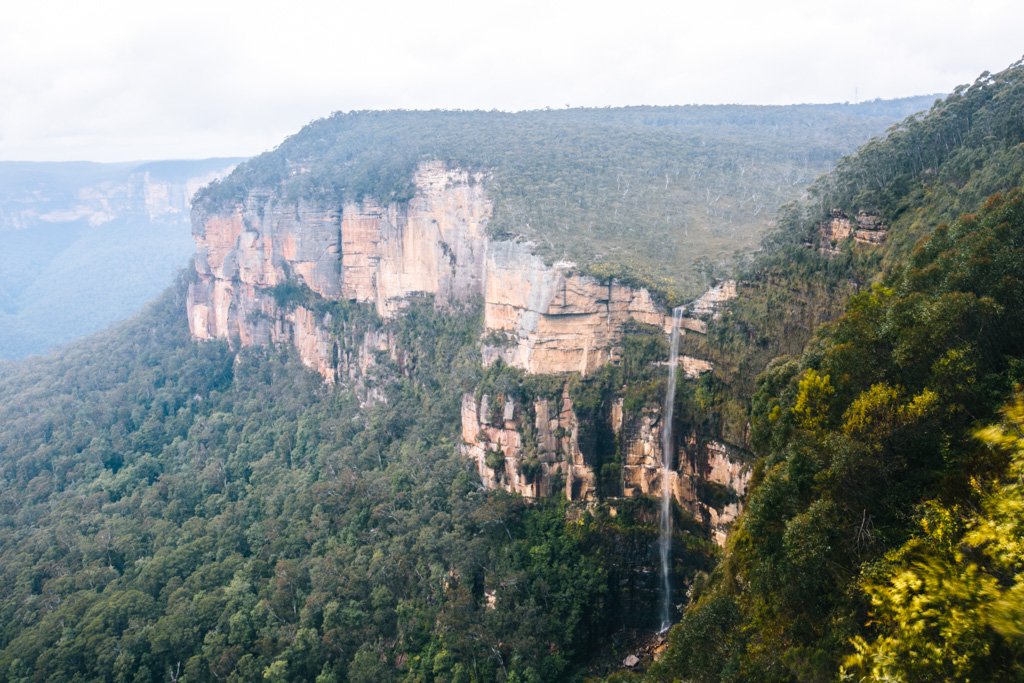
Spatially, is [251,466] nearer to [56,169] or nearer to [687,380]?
[687,380]

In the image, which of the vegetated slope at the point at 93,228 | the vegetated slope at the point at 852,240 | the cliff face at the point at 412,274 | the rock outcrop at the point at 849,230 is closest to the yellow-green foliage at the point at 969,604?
the vegetated slope at the point at 852,240

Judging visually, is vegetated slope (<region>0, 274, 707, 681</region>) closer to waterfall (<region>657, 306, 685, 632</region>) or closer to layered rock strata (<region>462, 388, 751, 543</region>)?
waterfall (<region>657, 306, 685, 632</region>)

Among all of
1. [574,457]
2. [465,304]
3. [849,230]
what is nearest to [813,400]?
[849,230]

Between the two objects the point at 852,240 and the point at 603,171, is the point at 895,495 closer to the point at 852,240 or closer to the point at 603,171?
the point at 852,240

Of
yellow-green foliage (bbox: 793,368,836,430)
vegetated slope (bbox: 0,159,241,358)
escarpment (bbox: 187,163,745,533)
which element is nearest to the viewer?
yellow-green foliage (bbox: 793,368,836,430)

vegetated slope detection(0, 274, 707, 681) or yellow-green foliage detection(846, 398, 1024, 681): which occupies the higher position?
yellow-green foliage detection(846, 398, 1024, 681)

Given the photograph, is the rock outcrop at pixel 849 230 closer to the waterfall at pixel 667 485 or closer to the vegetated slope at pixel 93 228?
the waterfall at pixel 667 485

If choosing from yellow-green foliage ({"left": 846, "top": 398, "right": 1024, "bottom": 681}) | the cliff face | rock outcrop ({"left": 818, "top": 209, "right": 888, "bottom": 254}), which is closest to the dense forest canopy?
yellow-green foliage ({"left": 846, "top": 398, "right": 1024, "bottom": 681})
